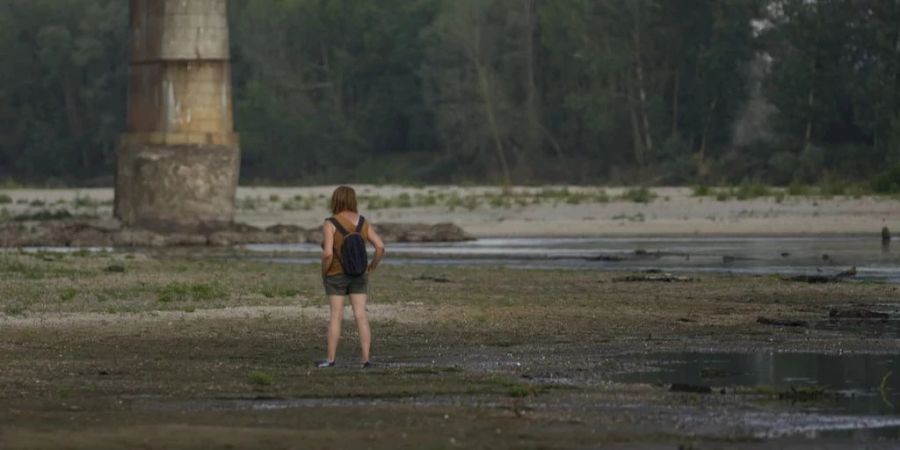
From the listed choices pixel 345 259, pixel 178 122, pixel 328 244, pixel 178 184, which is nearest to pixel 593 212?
pixel 178 184

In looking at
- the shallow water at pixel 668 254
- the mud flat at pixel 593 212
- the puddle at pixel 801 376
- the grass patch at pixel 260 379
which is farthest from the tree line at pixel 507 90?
the grass patch at pixel 260 379

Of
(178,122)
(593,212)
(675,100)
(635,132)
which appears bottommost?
(593,212)

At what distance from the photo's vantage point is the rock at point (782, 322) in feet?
67.3

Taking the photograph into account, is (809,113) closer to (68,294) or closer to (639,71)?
(639,71)

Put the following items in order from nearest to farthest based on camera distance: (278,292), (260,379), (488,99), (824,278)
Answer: (260,379), (278,292), (824,278), (488,99)

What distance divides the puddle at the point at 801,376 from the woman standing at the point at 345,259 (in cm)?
205

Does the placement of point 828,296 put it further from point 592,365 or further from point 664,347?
point 592,365

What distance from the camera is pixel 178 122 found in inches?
1650

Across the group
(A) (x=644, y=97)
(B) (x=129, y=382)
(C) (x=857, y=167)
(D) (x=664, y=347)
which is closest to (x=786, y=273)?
(D) (x=664, y=347)

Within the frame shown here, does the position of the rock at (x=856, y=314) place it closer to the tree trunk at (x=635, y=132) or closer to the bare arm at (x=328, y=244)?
the bare arm at (x=328, y=244)

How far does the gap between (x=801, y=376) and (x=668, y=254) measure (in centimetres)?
2015

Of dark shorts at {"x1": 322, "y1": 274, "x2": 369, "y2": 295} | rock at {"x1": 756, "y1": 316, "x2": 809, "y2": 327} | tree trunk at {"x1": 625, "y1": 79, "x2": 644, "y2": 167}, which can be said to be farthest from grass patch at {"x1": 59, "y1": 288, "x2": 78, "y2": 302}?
tree trunk at {"x1": 625, "y1": 79, "x2": 644, "y2": 167}

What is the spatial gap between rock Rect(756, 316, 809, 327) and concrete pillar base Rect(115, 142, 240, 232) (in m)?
22.5

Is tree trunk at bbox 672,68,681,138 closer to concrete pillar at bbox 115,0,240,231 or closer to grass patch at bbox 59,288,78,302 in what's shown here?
concrete pillar at bbox 115,0,240,231
